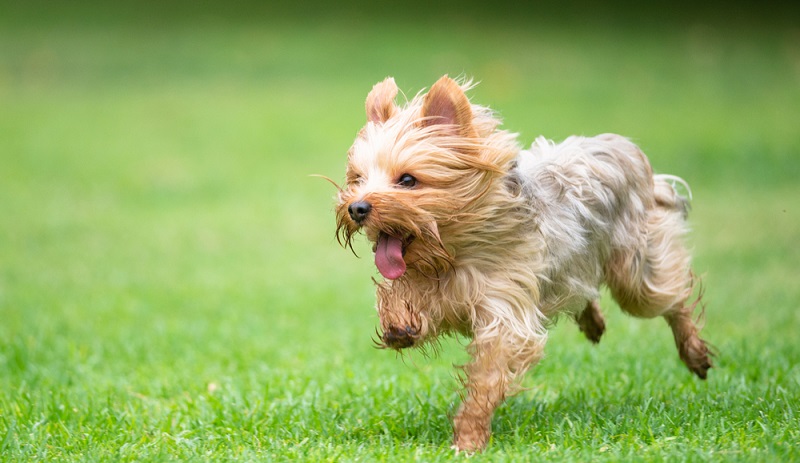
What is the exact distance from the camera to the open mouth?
15.6 ft

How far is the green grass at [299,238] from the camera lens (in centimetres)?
542

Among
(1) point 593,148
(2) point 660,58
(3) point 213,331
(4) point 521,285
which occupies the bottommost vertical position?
(3) point 213,331

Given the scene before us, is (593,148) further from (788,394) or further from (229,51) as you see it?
(229,51)

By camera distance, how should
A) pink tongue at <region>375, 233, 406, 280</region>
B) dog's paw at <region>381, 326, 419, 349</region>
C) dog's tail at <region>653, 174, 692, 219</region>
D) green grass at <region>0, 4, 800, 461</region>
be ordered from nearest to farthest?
pink tongue at <region>375, 233, 406, 280</region> → dog's paw at <region>381, 326, 419, 349</region> → green grass at <region>0, 4, 800, 461</region> → dog's tail at <region>653, 174, 692, 219</region>

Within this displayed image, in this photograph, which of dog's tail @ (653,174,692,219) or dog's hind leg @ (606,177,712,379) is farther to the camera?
dog's tail @ (653,174,692,219)

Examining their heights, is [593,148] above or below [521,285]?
above

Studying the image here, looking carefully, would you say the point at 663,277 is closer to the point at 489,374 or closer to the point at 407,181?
the point at 489,374

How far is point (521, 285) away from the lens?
5.05m

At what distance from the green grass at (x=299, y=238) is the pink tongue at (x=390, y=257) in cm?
69

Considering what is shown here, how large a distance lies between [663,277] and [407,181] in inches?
78.0

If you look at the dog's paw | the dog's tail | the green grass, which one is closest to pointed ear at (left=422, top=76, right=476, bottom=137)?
the dog's paw

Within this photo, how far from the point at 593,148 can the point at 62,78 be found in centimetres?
2274

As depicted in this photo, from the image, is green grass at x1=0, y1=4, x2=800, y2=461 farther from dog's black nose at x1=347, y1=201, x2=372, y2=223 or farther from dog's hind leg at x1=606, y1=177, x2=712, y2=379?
dog's black nose at x1=347, y1=201, x2=372, y2=223

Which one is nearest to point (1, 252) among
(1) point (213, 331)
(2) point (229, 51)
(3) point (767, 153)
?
(1) point (213, 331)
